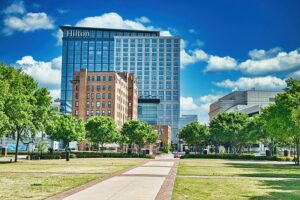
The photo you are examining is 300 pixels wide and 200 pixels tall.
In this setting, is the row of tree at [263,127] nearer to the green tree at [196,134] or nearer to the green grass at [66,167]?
the green tree at [196,134]

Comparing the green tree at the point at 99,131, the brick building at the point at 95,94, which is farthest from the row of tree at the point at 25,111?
the brick building at the point at 95,94

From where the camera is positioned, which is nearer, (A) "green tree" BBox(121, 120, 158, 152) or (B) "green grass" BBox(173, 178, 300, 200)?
(B) "green grass" BBox(173, 178, 300, 200)

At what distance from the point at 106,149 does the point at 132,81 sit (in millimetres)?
47757

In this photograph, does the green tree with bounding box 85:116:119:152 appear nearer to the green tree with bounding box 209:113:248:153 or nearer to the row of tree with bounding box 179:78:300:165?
the row of tree with bounding box 179:78:300:165

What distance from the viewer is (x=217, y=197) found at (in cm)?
2061

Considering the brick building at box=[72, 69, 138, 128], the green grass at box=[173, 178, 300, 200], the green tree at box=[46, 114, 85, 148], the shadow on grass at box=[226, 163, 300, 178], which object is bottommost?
the shadow on grass at box=[226, 163, 300, 178]

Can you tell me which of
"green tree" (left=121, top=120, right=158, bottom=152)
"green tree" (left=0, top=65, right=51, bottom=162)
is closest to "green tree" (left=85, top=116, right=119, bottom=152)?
"green tree" (left=121, top=120, right=158, bottom=152)

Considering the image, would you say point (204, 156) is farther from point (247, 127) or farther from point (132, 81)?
point (132, 81)

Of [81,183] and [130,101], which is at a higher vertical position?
[130,101]

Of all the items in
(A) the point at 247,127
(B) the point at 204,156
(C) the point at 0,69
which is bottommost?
(B) the point at 204,156

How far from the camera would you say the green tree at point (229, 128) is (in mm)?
101438

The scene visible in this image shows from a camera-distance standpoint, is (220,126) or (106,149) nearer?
(220,126)

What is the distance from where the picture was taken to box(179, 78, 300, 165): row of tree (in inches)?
2198

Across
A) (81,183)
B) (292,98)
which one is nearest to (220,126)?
(292,98)
